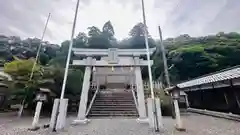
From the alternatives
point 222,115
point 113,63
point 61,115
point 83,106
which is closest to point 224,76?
point 222,115

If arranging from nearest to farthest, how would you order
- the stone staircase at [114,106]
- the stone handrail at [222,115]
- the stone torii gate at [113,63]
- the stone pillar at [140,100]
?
the stone pillar at [140,100] < the stone handrail at [222,115] < the stone torii gate at [113,63] < the stone staircase at [114,106]

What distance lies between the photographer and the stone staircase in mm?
8516

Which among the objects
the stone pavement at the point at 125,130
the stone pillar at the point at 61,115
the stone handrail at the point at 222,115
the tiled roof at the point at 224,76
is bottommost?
the stone pavement at the point at 125,130

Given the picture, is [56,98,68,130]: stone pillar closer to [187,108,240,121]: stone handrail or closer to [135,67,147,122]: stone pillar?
[135,67,147,122]: stone pillar

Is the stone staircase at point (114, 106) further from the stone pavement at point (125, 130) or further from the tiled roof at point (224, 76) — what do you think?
the tiled roof at point (224, 76)

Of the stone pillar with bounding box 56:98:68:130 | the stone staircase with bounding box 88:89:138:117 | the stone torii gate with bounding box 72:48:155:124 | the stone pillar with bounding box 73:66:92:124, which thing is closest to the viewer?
the stone pillar with bounding box 56:98:68:130

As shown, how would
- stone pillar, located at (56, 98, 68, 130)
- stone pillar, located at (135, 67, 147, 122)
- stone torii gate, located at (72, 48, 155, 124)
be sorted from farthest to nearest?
stone torii gate, located at (72, 48, 155, 124)
stone pillar, located at (135, 67, 147, 122)
stone pillar, located at (56, 98, 68, 130)

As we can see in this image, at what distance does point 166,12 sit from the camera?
805 cm

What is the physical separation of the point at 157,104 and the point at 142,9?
4.40m

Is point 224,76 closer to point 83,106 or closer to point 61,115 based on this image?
point 83,106

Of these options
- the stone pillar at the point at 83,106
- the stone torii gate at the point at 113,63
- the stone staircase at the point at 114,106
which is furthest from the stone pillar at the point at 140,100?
the stone pillar at the point at 83,106

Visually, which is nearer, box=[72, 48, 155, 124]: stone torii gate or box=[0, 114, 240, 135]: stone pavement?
box=[0, 114, 240, 135]: stone pavement

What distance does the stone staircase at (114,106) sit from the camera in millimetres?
8516

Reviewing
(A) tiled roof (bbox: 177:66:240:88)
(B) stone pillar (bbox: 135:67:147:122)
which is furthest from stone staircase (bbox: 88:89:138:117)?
(A) tiled roof (bbox: 177:66:240:88)
